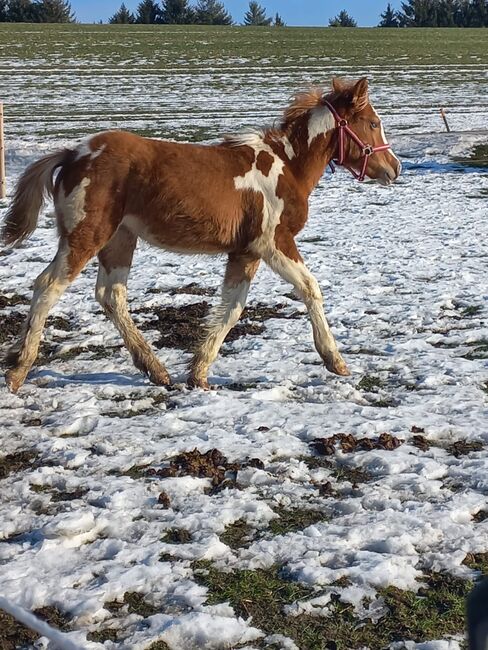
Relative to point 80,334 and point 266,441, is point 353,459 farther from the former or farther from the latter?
point 80,334

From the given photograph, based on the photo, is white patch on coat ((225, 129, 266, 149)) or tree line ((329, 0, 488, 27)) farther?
tree line ((329, 0, 488, 27))

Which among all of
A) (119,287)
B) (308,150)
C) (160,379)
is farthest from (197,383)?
(308,150)

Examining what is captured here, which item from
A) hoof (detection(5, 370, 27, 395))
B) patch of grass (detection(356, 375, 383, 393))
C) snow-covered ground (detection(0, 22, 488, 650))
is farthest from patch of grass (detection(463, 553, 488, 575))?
hoof (detection(5, 370, 27, 395))

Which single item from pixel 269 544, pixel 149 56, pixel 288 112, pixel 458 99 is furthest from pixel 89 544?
pixel 149 56

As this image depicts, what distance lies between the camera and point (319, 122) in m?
6.16

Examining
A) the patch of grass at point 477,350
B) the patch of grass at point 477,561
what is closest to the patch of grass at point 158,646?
the patch of grass at point 477,561

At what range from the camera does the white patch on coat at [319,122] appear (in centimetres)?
615

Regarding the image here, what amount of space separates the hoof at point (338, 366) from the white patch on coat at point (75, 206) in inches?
79.2

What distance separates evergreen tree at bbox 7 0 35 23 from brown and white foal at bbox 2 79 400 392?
68.9 metres

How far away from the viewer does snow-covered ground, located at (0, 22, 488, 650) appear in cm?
350

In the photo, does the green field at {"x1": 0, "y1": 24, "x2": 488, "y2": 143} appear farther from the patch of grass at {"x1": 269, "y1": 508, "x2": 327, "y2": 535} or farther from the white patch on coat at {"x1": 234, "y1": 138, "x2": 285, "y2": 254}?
the patch of grass at {"x1": 269, "y1": 508, "x2": 327, "y2": 535}

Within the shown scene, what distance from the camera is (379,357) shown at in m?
6.45

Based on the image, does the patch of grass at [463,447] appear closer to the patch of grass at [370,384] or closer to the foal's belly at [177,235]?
the patch of grass at [370,384]

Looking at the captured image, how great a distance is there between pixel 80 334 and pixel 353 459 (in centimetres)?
306
